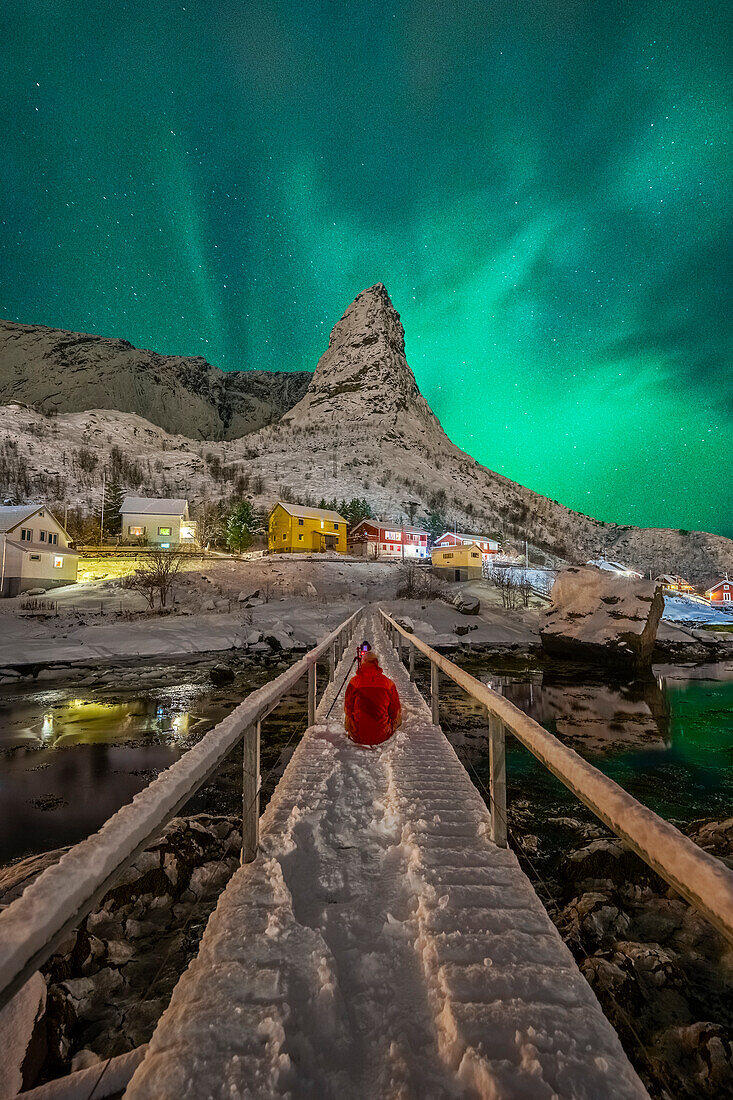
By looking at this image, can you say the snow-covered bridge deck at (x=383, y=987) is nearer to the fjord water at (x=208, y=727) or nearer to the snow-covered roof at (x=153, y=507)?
the fjord water at (x=208, y=727)

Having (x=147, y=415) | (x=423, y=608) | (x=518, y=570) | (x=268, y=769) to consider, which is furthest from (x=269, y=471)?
(x=268, y=769)

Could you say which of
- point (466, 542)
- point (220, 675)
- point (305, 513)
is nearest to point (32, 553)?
point (220, 675)

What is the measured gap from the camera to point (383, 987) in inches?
75.2

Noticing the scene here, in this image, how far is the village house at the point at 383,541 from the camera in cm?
6212

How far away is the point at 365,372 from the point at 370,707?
512 feet

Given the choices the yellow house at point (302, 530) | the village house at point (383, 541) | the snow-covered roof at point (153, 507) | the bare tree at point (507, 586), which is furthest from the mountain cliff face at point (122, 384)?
the bare tree at point (507, 586)

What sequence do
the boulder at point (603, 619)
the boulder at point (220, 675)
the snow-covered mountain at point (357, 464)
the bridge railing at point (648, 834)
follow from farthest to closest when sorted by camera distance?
the snow-covered mountain at point (357, 464) → the boulder at point (603, 619) → the boulder at point (220, 675) → the bridge railing at point (648, 834)

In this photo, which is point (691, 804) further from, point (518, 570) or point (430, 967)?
point (518, 570)

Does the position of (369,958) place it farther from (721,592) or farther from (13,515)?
(721,592)

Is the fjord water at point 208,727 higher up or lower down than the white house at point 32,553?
lower down

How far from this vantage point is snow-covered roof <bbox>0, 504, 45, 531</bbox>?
3203 centimetres

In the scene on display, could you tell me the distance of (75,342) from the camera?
155500 mm

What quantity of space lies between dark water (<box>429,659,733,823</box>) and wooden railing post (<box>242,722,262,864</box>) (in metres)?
5.83

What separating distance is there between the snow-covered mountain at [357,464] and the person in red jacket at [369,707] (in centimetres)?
7321
